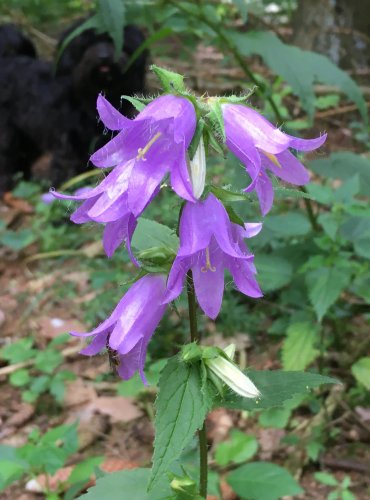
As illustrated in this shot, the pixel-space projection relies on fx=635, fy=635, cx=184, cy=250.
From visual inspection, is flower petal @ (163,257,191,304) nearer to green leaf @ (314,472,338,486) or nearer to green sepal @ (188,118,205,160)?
green sepal @ (188,118,205,160)

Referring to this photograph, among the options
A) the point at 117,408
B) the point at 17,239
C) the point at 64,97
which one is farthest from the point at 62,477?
the point at 64,97

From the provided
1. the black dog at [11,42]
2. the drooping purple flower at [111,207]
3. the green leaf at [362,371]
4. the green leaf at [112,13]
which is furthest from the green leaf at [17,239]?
the drooping purple flower at [111,207]

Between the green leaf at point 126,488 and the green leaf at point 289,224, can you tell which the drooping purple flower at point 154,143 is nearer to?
the green leaf at point 126,488

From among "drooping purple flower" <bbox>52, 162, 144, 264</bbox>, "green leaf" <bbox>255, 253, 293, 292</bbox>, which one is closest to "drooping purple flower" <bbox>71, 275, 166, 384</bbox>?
"drooping purple flower" <bbox>52, 162, 144, 264</bbox>

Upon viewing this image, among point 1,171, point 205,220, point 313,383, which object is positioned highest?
point 205,220

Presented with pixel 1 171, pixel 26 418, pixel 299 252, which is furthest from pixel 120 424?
pixel 1 171

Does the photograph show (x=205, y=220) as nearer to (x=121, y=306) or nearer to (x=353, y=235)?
(x=121, y=306)
